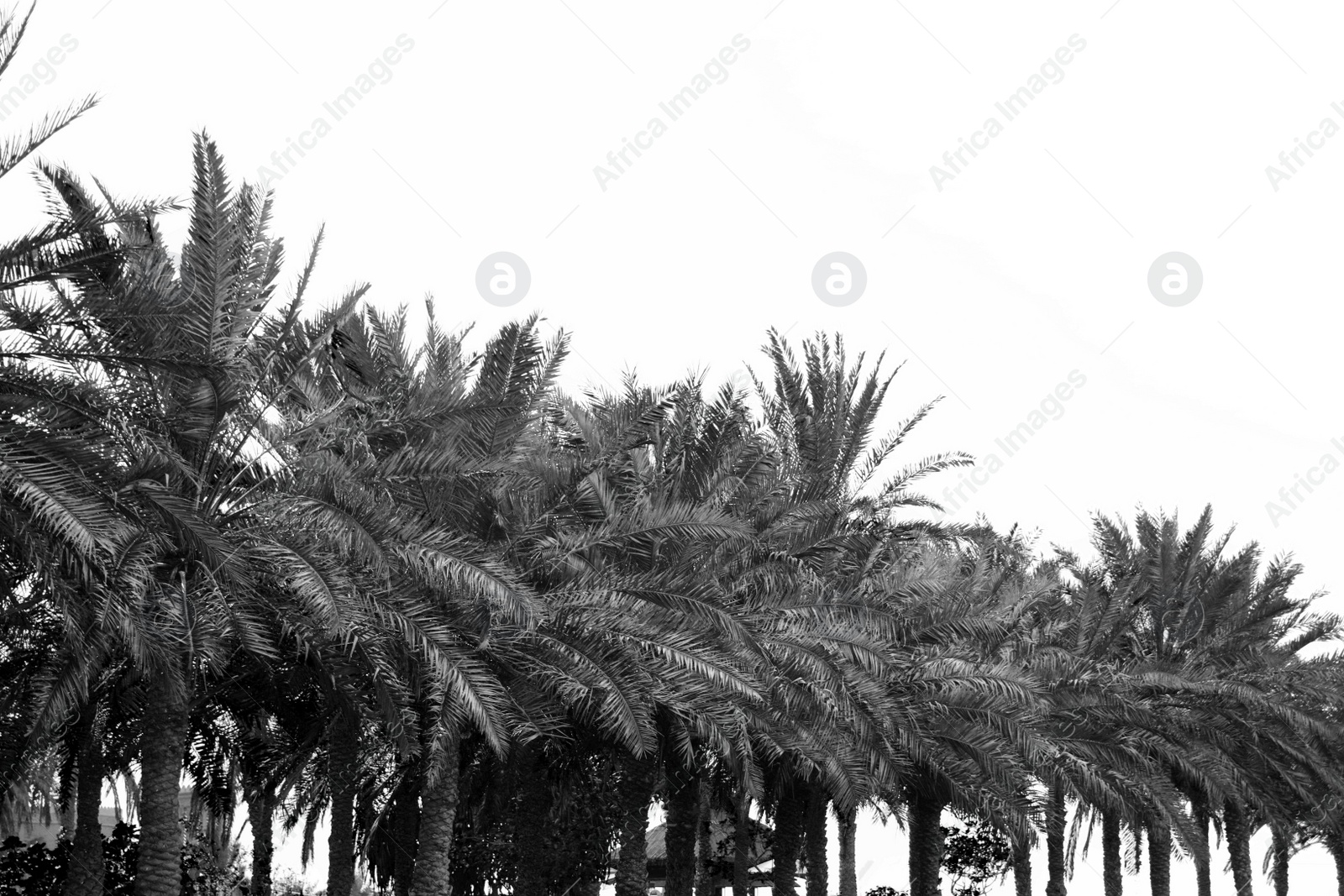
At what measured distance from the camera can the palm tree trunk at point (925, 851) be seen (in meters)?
20.8

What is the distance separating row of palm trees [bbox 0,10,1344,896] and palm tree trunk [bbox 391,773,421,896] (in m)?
0.05

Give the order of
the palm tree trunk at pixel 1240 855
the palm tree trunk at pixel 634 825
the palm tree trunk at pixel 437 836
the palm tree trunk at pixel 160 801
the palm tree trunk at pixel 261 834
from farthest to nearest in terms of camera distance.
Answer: the palm tree trunk at pixel 1240 855 → the palm tree trunk at pixel 261 834 → the palm tree trunk at pixel 634 825 → the palm tree trunk at pixel 437 836 → the palm tree trunk at pixel 160 801

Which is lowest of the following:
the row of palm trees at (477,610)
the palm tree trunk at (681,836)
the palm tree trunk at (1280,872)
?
the palm tree trunk at (1280,872)

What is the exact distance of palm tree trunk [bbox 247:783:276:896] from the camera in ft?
59.6

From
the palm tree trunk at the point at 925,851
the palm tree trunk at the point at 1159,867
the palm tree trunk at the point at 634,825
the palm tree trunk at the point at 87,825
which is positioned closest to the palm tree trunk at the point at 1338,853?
the palm tree trunk at the point at 1159,867

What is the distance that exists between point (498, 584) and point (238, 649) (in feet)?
17.0

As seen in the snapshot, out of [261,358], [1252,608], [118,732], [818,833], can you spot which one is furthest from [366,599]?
[1252,608]

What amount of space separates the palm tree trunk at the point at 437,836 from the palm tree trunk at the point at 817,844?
7.14m

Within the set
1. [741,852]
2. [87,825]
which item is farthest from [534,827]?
[741,852]

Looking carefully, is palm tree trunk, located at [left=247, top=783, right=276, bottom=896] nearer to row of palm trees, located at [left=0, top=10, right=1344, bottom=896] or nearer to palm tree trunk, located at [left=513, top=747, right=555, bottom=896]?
row of palm trees, located at [left=0, top=10, right=1344, bottom=896]

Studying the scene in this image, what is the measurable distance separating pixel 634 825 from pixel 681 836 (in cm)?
226

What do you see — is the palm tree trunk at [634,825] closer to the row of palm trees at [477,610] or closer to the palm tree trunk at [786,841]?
the row of palm trees at [477,610]

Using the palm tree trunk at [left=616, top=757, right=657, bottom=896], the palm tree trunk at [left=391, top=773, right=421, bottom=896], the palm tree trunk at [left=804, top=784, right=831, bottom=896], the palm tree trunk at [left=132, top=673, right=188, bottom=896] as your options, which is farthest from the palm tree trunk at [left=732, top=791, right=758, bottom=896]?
the palm tree trunk at [left=132, top=673, right=188, bottom=896]

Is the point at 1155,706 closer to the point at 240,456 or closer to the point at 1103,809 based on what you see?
the point at 1103,809
